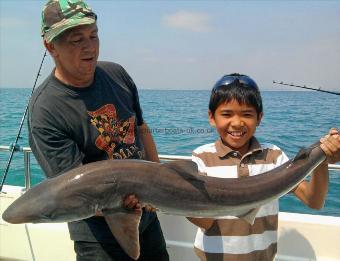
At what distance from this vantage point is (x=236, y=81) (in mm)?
3061

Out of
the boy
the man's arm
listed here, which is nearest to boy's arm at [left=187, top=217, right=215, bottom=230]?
the boy

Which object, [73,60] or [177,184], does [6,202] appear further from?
[177,184]

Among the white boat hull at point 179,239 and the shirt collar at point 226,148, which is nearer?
the shirt collar at point 226,148

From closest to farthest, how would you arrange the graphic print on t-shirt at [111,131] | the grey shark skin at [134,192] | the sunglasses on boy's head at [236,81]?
the grey shark skin at [134,192]
the graphic print on t-shirt at [111,131]
the sunglasses on boy's head at [236,81]

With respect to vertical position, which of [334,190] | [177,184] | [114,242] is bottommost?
[334,190]

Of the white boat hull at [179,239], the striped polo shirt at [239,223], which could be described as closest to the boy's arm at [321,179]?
the striped polo shirt at [239,223]

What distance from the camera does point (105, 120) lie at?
292 cm

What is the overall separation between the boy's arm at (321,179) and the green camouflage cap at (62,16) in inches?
73.0

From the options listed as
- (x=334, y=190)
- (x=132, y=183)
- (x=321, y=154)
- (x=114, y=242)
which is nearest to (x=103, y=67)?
(x=132, y=183)

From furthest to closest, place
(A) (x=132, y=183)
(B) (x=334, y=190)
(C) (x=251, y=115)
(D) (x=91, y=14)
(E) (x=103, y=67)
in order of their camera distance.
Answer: (B) (x=334, y=190), (E) (x=103, y=67), (C) (x=251, y=115), (D) (x=91, y=14), (A) (x=132, y=183)

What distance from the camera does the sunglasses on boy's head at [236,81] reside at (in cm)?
305

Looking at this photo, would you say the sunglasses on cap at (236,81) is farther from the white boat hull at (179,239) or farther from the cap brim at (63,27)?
the white boat hull at (179,239)

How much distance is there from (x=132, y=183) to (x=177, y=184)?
301 mm

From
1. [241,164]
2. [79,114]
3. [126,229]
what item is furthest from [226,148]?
[79,114]
